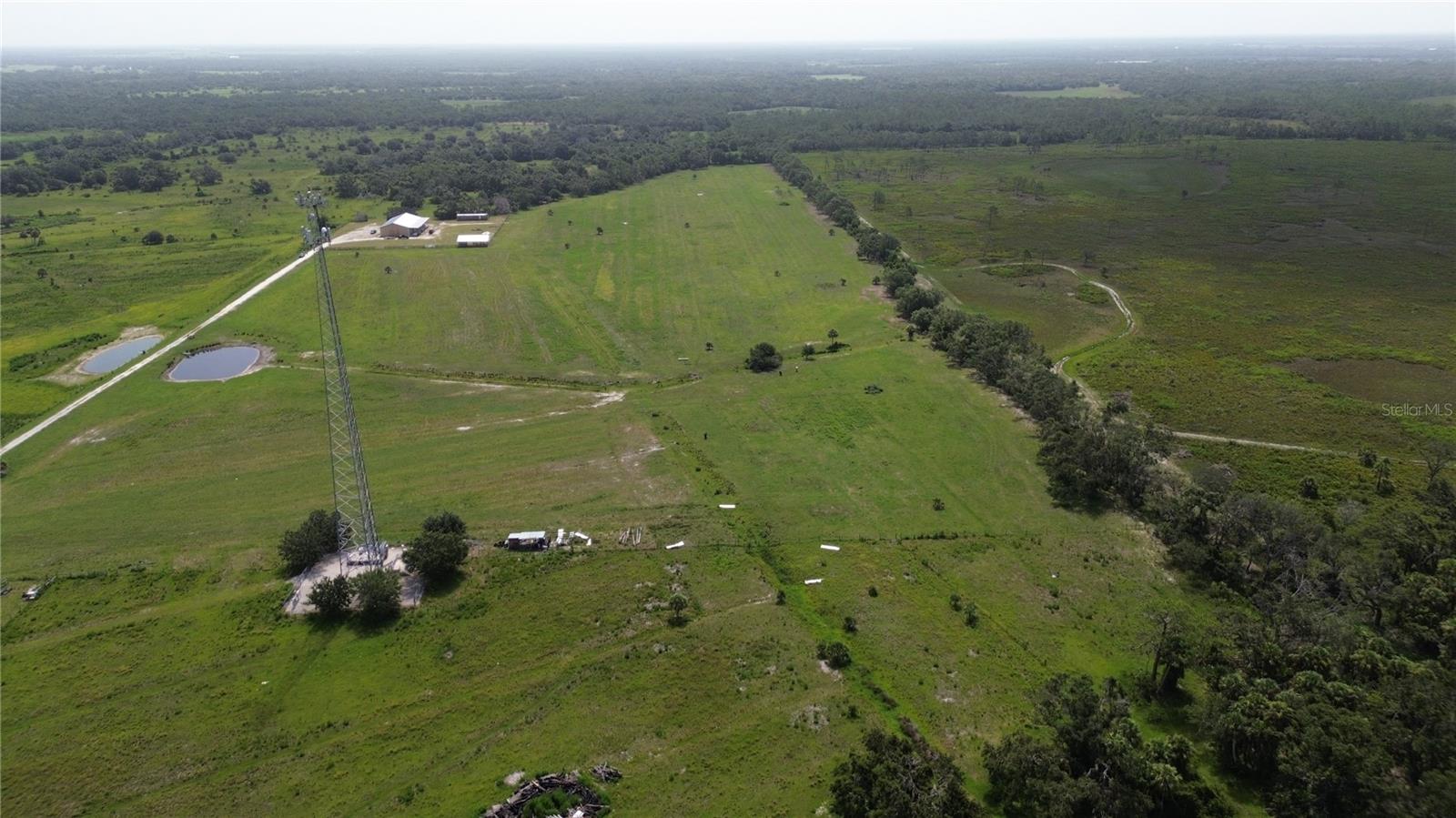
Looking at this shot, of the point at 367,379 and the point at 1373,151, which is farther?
the point at 1373,151

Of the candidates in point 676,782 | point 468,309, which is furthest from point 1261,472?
point 468,309

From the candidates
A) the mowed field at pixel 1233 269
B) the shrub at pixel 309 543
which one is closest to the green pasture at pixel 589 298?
the mowed field at pixel 1233 269

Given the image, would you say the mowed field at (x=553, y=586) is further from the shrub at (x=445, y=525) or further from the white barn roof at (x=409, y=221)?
the white barn roof at (x=409, y=221)

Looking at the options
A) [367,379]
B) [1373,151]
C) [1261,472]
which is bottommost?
[1261,472]

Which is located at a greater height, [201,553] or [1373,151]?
[1373,151]

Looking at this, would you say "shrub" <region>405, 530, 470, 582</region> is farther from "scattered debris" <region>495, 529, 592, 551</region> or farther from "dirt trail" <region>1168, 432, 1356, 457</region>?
"dirt trail" <region>1168, 432, 1356, 457</region>

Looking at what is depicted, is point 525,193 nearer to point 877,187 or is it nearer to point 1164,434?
point 877,187

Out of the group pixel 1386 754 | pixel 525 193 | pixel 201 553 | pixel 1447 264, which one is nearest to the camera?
pixel 1386 754

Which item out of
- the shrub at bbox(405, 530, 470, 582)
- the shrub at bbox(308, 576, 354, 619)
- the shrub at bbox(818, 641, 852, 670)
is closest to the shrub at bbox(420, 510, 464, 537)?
the shrub at bbox(405, 530, 470, 582)
